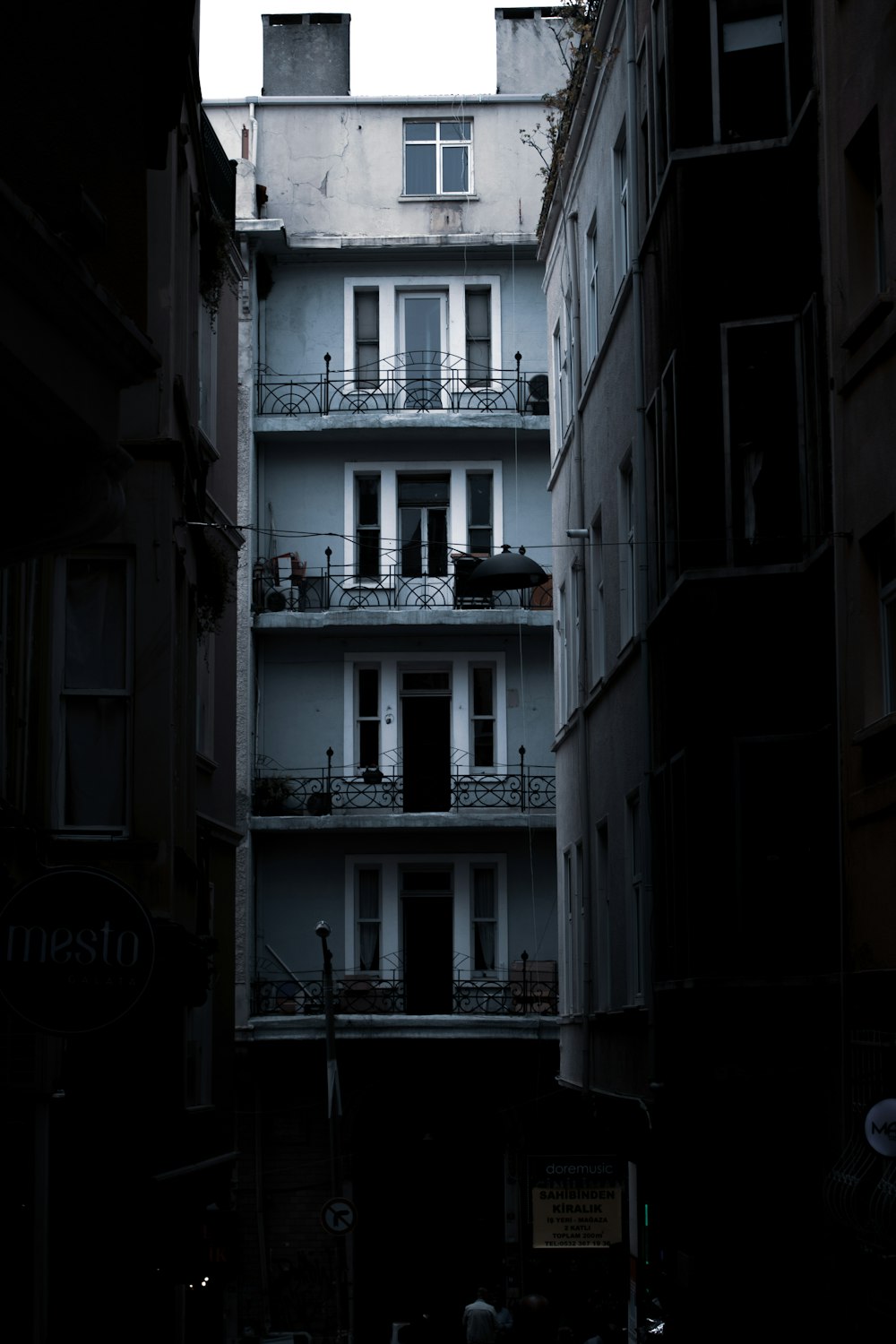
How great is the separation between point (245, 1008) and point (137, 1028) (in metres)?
18.9

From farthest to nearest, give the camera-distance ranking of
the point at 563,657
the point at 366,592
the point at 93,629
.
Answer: the point at 366,592
the point at 563,657
the point at 93,629

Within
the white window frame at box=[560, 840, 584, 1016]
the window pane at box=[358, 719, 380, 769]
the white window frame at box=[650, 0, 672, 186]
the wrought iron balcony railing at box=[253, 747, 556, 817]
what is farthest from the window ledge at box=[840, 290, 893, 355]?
the window pane at box=[358, 719, 380, 769]

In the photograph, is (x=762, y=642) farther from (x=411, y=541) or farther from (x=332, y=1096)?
(x=411, y=541)

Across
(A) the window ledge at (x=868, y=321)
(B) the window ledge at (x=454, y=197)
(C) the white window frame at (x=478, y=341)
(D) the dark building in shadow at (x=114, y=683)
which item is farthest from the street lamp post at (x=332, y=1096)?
(A) the window ledge at (x=868, y=321)

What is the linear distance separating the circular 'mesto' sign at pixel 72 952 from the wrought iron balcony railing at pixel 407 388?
26.5 metres

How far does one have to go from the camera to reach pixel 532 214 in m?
37.9

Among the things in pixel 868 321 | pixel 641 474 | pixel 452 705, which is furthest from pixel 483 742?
pixel 868 321

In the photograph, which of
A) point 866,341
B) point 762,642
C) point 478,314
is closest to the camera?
point 866,341

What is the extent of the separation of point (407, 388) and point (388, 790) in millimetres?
7694

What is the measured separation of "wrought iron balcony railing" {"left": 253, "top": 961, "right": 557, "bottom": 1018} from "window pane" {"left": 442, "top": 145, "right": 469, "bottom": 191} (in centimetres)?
1508

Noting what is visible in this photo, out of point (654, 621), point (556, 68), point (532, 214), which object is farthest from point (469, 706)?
point (654, 621)

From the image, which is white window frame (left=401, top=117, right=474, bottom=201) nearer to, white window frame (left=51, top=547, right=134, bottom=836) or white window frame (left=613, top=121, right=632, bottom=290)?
white window frame (left=613, top=121, right=632, bottom=290)

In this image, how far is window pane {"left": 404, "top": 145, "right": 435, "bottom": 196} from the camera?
1507 inches

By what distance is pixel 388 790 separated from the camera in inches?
1409
